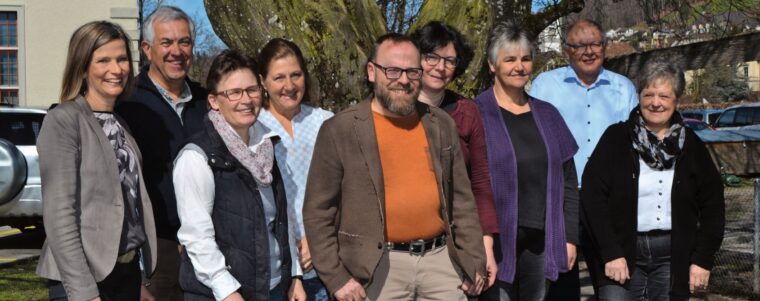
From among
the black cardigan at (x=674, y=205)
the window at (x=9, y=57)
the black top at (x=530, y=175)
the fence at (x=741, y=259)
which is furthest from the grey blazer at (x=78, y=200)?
the window at (x=9, y=57)

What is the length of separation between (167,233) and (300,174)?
69cm

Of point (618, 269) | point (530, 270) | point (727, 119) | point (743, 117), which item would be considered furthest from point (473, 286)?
point (727, 119)

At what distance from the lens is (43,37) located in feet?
67.4

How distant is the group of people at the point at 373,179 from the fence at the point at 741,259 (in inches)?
140

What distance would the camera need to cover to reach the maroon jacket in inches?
147

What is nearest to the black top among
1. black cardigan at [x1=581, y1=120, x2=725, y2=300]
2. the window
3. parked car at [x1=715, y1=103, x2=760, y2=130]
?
black cardigan at [x1=581, y1=120, x2=725, y2=300]

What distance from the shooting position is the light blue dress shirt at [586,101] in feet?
14.7

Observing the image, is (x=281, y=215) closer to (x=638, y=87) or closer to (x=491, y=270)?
(x=491, y=270)

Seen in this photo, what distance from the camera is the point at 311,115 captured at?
3830 mm

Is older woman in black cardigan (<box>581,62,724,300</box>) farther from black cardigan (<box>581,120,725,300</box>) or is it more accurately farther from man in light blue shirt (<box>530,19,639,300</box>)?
man in light blue shirt (<box>530,19,639,300</box>)

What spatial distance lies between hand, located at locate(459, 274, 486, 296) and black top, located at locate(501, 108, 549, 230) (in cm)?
46

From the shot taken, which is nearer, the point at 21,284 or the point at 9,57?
the point at 21,284

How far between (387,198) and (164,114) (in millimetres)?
1204

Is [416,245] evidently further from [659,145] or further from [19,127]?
[19,127]
